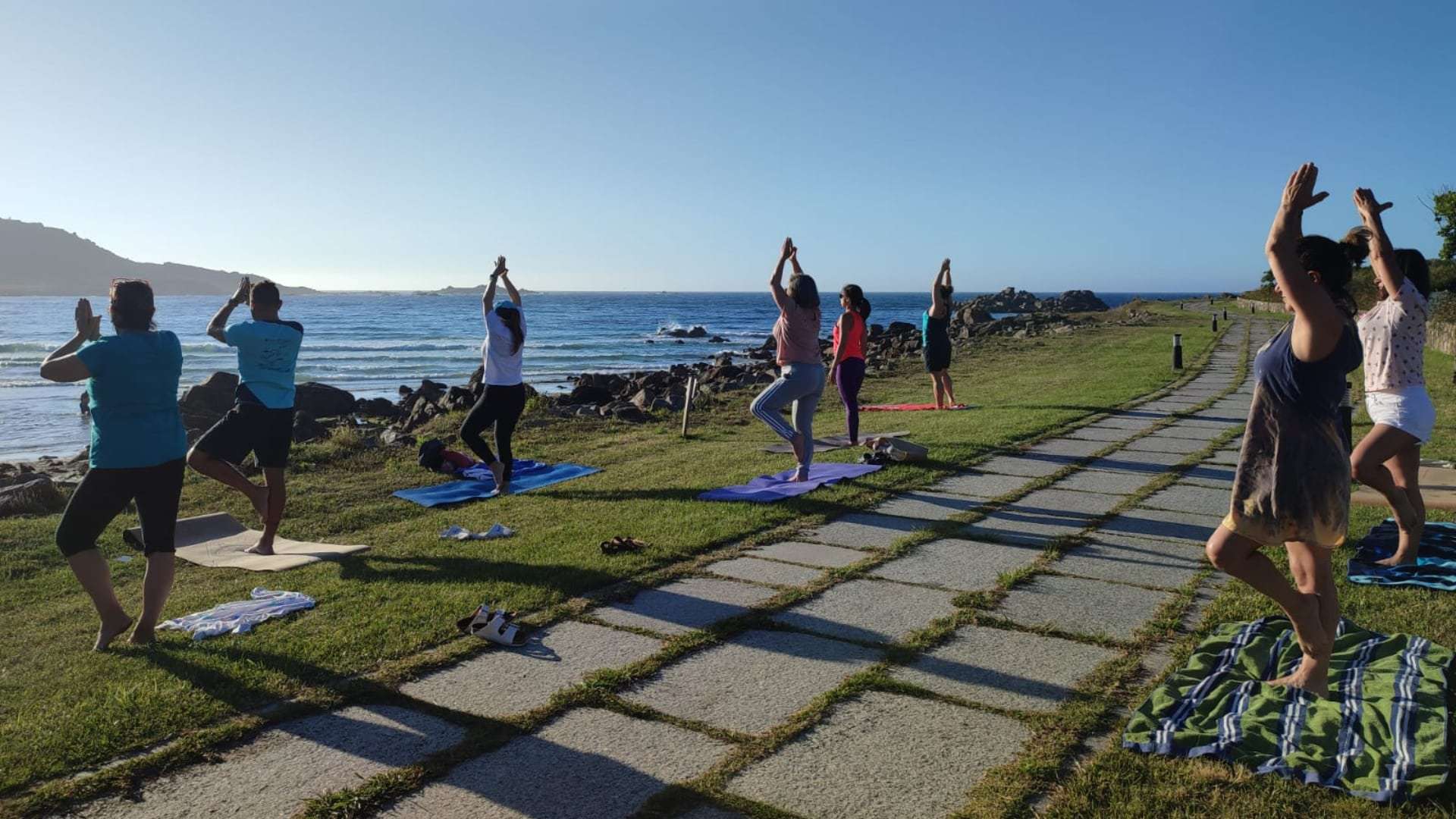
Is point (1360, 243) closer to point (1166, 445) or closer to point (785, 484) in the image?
point (785, 484)

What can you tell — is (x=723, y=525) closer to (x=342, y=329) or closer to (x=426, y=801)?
(x=426, y=801)

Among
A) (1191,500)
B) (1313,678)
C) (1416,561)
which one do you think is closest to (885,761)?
(1313,678)

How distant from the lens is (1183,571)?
5188 mm

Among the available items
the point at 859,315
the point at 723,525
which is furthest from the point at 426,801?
the point at 859,315

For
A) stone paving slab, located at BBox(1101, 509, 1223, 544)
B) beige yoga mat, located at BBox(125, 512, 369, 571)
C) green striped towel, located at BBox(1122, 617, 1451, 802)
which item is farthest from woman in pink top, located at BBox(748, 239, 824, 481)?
green striped towel, located at BBox(1122, 617, 1451, 802)

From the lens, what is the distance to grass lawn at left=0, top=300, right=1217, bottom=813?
360cm

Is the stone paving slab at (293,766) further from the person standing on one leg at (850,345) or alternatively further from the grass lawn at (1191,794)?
the person standing on one leg at (850,345)

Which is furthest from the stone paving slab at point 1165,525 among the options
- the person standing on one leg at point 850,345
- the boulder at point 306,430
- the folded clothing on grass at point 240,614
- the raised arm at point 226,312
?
the boulder at point 306,430

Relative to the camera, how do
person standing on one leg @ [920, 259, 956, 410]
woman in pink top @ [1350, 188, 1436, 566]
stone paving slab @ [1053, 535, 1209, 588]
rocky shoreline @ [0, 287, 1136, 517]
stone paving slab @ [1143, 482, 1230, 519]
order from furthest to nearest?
person standing on one leg @ [920, 259, 956, 410] → rocky shoreline @ [0, 287, 1136, 517] → stone paving slab @ [1143, 482, 1230, 519] → stone paving slab @ [1053, 535, 1209, 588] → woman in pink top @ [1350, 188, 1436, 566]

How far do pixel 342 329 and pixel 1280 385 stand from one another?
6675 cm

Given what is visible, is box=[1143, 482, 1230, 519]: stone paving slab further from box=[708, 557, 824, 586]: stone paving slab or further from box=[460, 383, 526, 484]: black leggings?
box=[460, 383, 526, 484]: black leggings

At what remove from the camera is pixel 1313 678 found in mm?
3402

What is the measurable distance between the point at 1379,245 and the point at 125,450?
19.7 ft

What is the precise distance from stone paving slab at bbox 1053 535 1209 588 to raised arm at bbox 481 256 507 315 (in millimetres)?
4843
